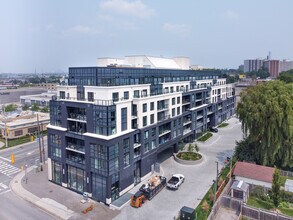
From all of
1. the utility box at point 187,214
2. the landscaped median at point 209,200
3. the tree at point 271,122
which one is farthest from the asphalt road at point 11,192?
the tree at point 271,122

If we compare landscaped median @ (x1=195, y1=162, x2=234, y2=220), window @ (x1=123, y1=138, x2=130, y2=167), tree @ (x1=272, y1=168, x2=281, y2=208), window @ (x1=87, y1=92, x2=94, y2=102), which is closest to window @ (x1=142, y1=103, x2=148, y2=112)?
window @ (x1=123, y1=138, x2=130, y2=167)

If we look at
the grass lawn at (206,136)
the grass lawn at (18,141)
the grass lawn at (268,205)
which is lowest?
the grass lawn at (268,205)

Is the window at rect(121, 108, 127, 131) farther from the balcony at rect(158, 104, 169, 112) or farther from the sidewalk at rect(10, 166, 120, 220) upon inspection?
the sidewalk at rect(10, 166, 120, 220)

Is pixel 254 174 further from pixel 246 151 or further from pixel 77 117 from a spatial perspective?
pixel 77 117

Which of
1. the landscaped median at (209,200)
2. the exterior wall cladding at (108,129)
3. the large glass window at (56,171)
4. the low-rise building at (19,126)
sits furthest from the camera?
the low-rise building at (19,126)

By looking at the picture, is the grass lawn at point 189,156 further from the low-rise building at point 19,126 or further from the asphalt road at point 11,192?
the low-rise building at point 19,126

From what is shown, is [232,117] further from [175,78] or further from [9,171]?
[9,171]

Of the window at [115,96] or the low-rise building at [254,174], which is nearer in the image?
the window at [115,96]
